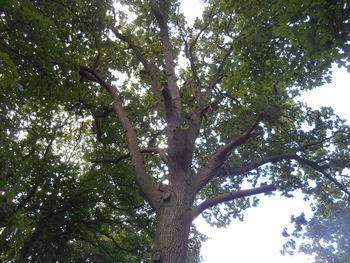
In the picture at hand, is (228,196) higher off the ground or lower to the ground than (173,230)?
higher

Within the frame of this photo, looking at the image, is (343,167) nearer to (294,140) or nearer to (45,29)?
(294,140)

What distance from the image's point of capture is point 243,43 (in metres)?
6.12

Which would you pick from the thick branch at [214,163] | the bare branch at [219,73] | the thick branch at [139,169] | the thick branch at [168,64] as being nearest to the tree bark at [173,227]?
the thick branch at [139,169]

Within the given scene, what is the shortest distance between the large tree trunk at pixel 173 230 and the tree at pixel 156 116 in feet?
0.06

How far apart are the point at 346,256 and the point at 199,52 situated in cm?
2444

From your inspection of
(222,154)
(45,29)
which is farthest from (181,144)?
(45,29)

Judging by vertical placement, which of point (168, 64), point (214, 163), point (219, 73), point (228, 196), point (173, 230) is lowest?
point (173, 230)

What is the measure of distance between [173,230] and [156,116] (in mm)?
6492

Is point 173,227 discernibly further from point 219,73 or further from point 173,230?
point 219,73

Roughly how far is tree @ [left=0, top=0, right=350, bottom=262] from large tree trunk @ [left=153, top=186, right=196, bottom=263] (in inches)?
0.7

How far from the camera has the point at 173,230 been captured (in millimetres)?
4188

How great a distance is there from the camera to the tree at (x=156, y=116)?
4.23m

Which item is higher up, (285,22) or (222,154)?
(285,22)

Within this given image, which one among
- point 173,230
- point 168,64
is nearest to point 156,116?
point 168,64
